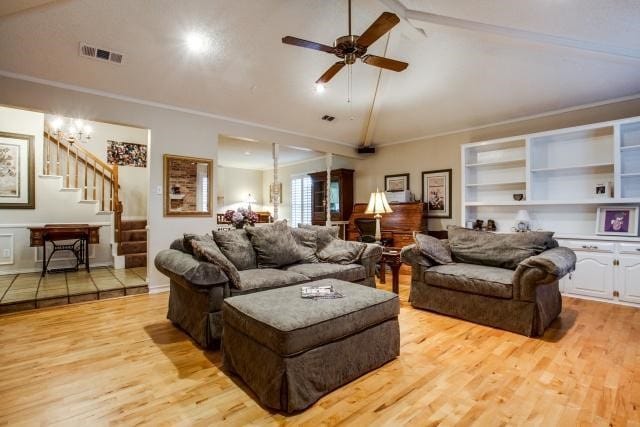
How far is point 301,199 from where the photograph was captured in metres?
9.02

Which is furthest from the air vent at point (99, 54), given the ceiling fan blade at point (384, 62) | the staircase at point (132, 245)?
the staircase at point (132, 245)

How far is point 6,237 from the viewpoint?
506cm

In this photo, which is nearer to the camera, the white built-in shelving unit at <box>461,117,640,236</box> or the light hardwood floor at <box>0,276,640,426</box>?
the light hardwood floor at <box>0,276,640,426</box>

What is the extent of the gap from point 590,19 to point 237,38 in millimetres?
3475

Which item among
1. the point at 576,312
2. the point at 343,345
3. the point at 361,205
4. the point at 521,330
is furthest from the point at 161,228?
the point at 576,312

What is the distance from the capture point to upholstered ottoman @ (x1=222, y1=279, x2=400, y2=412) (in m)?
1.73

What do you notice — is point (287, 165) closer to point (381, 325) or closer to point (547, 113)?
point (547, 113)

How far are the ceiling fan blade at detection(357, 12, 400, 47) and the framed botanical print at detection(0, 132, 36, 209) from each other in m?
5.86

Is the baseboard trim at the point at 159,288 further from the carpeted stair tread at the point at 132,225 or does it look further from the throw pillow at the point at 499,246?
the throw pillow at the point at 499,246

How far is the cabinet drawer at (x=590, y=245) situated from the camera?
3.84 metres

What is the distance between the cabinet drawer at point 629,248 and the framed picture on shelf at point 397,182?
3.27m

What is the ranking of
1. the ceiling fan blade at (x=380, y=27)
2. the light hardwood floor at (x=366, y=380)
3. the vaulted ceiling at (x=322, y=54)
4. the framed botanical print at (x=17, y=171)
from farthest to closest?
the framed botanical print at (x=17, y=171), the vaulted ceiling at (x=322, y=54), the ceiling fan blade at (x=380, y=27), the light hardwood floor at (x=366, y=380)

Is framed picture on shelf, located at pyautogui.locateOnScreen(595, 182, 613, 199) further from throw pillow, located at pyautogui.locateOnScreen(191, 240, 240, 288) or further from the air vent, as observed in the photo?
the air vent

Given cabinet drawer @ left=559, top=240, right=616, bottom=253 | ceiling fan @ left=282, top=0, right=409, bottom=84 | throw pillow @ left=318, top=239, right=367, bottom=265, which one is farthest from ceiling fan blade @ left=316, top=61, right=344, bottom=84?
cabinet drawer @ left=559, top=240, right=616, bottom=253
